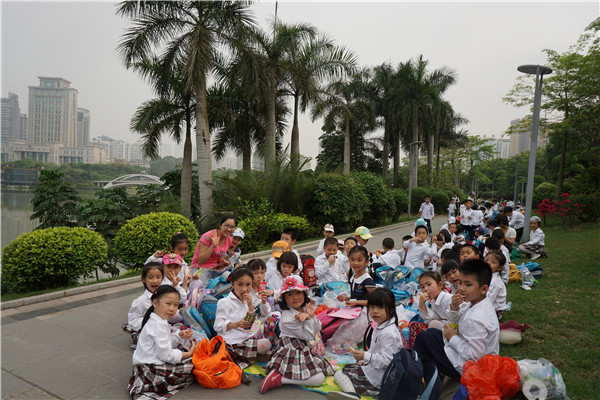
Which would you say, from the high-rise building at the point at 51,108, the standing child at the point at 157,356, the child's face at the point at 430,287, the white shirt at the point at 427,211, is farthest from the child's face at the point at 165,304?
the high-rise building at the point at 51,108

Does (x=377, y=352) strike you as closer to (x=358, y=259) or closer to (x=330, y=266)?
Result: (x=358, y=259)

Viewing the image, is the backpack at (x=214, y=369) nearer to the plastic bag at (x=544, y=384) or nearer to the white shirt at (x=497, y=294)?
the plastic bag at (x=544, y=384)

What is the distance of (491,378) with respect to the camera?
9.96 ft

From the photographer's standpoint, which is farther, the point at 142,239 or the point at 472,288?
the point at 142,239

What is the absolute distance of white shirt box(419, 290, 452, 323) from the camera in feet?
13.4

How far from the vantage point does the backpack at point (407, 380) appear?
3156 mm

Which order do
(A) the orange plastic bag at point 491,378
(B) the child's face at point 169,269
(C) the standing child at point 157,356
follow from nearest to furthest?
(A) the orange plastic bag at point 491,378 → (C) the standing child at point 157,356 → (B) the child's face at point 169,269

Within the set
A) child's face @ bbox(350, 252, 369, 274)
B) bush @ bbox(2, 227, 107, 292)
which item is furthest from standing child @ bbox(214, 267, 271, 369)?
bush @ bbox(2, 227, 107, 292)

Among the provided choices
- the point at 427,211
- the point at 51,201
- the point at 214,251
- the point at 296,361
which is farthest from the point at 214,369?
the point at 427,211

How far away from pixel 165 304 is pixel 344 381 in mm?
1790

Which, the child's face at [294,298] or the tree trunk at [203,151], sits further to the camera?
the tree trunk at [203,151]

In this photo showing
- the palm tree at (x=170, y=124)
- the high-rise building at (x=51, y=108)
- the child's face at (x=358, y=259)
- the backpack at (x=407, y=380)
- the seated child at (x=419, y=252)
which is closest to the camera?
the backpack at (x=407, y=380)

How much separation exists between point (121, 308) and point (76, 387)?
8.25 feet

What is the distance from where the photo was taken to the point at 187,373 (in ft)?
11.7
